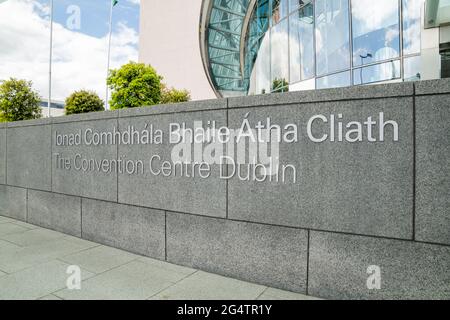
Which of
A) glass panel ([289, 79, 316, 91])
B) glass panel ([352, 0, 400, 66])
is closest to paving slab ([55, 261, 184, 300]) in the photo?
glass panel ([352, 0, 400, 66])

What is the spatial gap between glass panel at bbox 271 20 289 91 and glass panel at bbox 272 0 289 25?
40 cm

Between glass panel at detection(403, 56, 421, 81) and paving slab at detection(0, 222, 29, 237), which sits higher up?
glass panel at detection(403, 56, 421, 81)

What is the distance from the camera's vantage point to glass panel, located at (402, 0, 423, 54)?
11.5m

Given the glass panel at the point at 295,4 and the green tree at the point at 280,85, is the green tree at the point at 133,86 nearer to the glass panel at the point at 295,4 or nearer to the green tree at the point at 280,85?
the green tree at the point at 280,85

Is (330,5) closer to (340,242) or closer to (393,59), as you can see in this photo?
(393,59)

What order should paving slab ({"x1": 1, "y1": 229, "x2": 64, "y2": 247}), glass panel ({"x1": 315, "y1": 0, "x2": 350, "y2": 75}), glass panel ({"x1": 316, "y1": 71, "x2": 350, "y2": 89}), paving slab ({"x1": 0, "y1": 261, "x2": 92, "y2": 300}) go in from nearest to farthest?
paving slab ({"x1": 0, "y1": 261, "x2": 92, "y2": 300}) < paving slab ({"x1": 1, "y1": 229, "x2": 64, "y2": 247}) < glass panel ({"x1": 316, "y1": 71, "x2": 350, "y2": 89}) < glass panel ({"x1": 315, "y1": 0, "x2": 350, "y2": 75})

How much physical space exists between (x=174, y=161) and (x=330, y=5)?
43.7 ft

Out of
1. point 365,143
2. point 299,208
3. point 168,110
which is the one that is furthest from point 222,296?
point 168,110

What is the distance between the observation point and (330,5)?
14297 mm

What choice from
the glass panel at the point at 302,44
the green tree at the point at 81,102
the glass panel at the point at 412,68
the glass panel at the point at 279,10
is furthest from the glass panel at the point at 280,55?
the green tree at the point at 81,102

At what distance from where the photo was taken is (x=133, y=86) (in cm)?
1129

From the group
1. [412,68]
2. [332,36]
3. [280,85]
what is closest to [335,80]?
[332,36]

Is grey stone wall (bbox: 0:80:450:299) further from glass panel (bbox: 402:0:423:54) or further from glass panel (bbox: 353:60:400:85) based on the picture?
glass panel (bbox: 402:0:423:54)

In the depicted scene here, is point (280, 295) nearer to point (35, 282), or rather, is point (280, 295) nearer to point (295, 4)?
point (35, 282)
